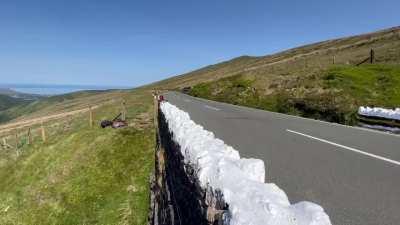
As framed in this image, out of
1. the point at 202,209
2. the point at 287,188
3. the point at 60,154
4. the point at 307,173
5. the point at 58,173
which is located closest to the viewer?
the point at 202,209

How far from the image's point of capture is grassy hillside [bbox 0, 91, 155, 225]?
14734 mm

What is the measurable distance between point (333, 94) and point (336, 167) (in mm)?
17446

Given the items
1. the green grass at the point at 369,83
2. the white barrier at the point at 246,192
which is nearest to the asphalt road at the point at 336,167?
the white barrier at the point at 246,192

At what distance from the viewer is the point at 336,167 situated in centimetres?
789

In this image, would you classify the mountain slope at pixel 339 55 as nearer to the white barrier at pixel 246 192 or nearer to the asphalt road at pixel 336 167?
the asphalt road at pixel 336 167

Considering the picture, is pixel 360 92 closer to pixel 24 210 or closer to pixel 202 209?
pixel 24 210

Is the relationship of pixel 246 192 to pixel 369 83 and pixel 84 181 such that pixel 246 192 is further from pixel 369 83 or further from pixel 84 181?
pixel 369 83

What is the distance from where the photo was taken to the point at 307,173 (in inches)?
293

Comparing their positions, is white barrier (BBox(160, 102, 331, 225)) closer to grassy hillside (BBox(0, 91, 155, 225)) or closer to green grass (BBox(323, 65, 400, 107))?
grassy hillside (BBox(0, 91, 155, 225))

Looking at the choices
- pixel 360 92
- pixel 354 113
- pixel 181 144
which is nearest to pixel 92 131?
pixel 354 113

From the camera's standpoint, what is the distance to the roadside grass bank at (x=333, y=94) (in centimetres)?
2131

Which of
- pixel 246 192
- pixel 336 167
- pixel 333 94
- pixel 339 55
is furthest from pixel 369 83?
pixel 339 55

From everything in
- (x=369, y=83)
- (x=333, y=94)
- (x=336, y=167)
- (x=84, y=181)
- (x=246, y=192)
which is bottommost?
(x=84, y=181)

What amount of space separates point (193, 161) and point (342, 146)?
268 inches
